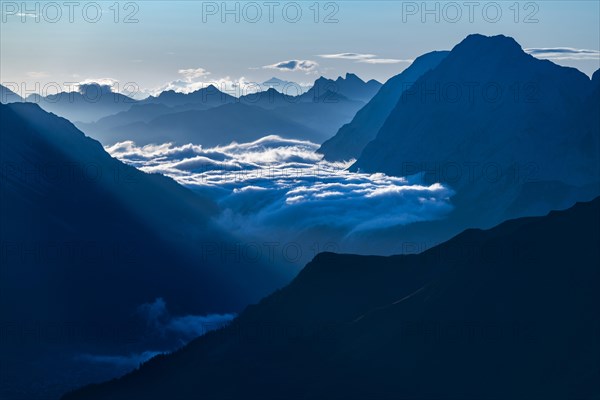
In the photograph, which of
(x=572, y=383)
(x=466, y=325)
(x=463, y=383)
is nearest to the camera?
(x=572, y=383)

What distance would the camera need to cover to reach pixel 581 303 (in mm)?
188250

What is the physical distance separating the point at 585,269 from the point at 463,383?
36358 mm

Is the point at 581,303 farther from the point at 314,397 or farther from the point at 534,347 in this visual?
the point at 314,397

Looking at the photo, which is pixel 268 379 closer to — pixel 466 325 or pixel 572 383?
pixel 466 325

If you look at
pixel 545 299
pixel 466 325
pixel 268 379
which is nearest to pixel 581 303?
pixel 545 299

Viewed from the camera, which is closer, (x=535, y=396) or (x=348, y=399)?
(x=535, y=396)

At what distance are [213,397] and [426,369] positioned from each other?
133ft

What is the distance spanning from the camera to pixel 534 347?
183m

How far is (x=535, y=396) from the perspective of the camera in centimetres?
16862

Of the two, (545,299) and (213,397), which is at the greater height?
(545,299)

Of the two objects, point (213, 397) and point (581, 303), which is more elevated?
point (581, 303)

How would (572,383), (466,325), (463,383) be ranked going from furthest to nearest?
(466,325) < (463,383) < (572,383)

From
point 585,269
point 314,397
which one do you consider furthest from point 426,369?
point 585,269

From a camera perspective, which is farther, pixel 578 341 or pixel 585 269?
pixel 585 269
